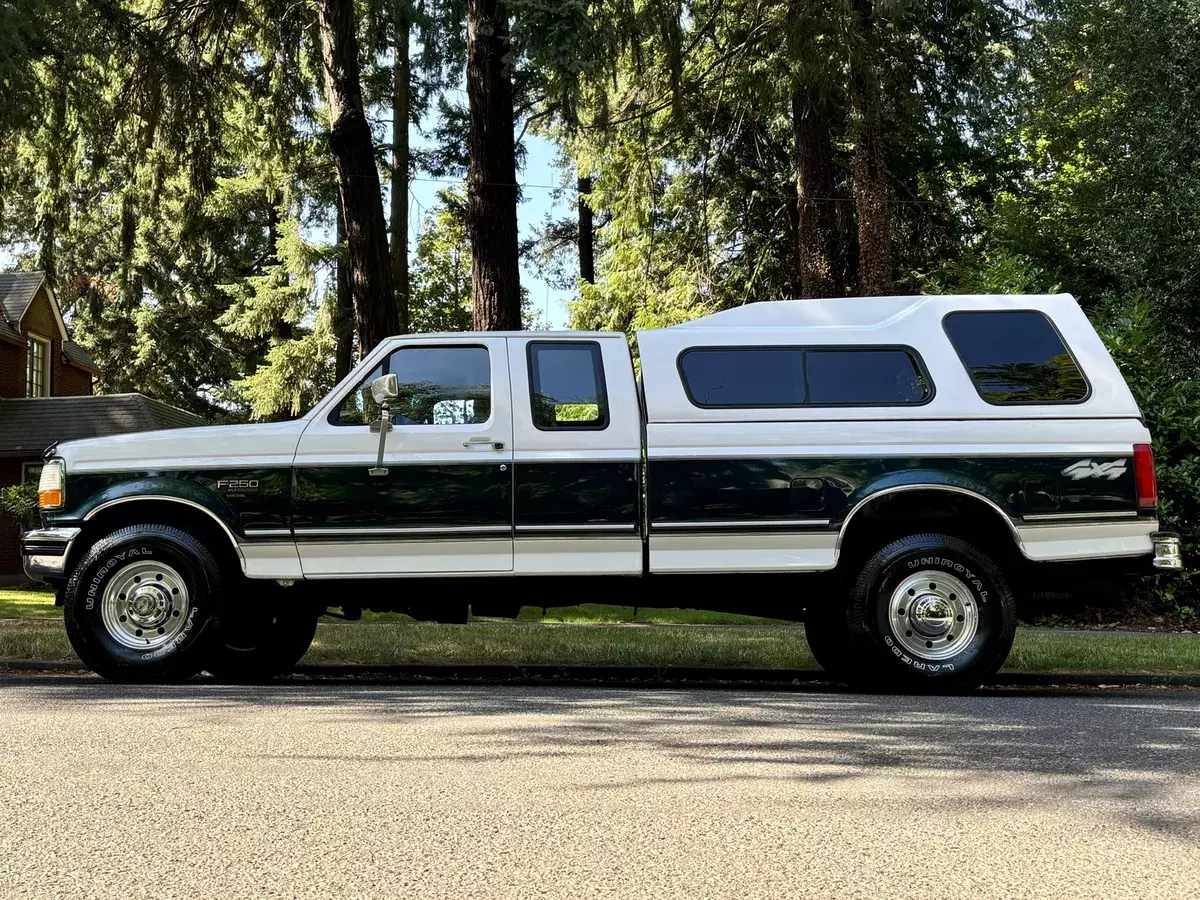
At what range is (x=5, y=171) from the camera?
14.4 meters

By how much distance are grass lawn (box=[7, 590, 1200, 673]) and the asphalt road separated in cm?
203

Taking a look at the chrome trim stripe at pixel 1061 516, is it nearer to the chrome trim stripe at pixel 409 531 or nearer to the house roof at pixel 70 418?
the chrome trim stripe at pixel 409 531

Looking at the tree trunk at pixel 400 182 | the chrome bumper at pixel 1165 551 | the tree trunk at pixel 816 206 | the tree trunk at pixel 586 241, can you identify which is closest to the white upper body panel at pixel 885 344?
the chrome bumper at pixel 1165 551

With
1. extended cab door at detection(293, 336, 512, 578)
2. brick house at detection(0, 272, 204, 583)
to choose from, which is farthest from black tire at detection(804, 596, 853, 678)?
brick house at detection(0, 272, 204, 583)

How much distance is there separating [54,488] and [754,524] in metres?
4.62

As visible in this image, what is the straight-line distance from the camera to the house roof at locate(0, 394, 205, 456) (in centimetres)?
2766

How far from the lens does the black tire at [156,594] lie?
24.9ft

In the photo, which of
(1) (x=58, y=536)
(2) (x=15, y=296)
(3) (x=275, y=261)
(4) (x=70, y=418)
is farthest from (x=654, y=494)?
(3) (x=275, y=261)

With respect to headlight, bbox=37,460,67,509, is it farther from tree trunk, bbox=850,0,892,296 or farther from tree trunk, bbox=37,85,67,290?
tree trunk, bbox=850,0,892,296

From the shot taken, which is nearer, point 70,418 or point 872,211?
point 872,211

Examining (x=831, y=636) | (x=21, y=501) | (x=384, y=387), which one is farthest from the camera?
(x=21, y=501)

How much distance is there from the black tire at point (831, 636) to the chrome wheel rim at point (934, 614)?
0.33 meters

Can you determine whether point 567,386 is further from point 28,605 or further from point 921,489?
point 28,605

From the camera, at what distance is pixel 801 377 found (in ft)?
25.6
